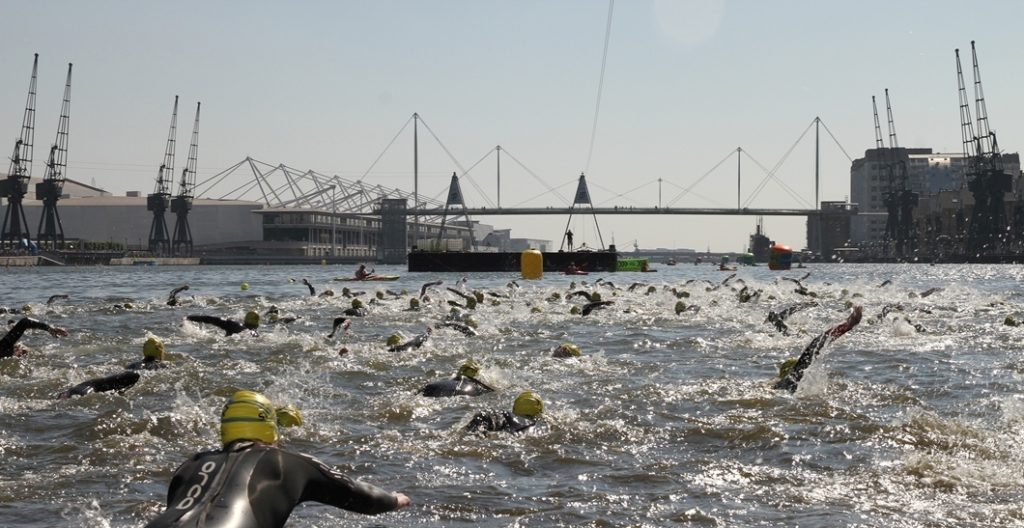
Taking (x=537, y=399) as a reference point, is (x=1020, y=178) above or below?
above

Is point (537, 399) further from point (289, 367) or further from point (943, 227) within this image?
point (943, 227)

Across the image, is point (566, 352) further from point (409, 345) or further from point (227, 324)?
point (227, 324)

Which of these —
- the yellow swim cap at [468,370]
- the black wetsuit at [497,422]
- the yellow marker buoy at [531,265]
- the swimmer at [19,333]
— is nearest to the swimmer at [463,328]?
the yellow swim cap at [468,370]

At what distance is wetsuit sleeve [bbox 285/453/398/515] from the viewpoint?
6.16 m

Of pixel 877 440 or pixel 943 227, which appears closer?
pixel 877 440

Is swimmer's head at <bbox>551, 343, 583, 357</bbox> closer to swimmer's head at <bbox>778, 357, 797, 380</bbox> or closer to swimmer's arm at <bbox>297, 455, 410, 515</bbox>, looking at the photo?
swimmer's head at <bbox>778, 357, 797, 380</bbox>

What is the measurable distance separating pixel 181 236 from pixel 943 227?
126840mm


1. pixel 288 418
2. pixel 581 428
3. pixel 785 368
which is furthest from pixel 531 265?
pixel 288 418

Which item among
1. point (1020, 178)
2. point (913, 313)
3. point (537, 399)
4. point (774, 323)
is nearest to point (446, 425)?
point (537, 399)

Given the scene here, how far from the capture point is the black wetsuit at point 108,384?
1443 centimetres

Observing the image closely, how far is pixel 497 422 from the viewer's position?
1206 centimetres

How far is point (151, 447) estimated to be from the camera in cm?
1136

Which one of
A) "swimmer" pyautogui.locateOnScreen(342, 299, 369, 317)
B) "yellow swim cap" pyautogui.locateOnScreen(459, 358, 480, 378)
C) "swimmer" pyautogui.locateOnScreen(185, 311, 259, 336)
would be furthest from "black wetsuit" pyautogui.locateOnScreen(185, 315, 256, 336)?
"swimmer" pyautogui.locateOnScreen(342, 299, 369, 317)

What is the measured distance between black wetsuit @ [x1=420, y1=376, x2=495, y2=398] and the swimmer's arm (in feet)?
26.4
